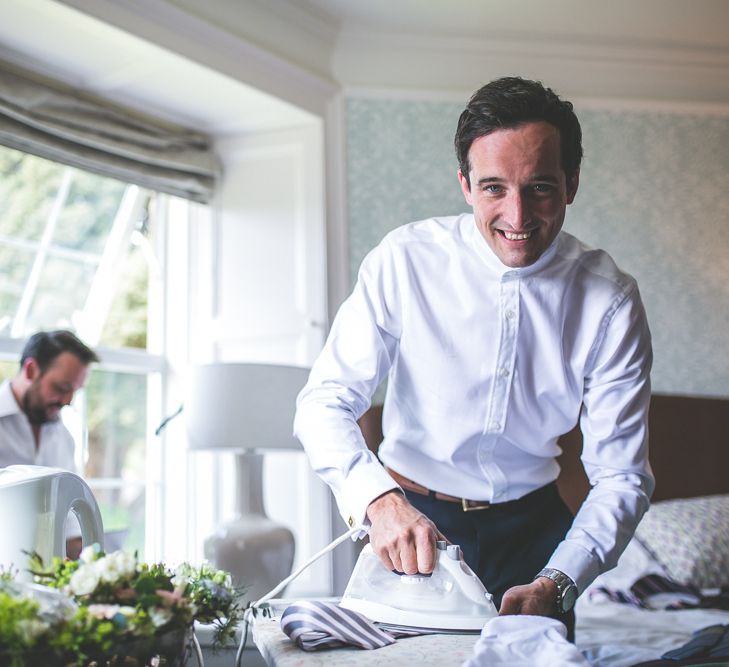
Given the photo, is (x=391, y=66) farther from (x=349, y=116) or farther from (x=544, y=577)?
(x=544, y=577)

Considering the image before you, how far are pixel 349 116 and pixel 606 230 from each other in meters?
1.18

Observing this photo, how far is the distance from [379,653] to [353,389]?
1.92 ft

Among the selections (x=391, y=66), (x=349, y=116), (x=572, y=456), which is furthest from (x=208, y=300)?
(x=572, y=456)

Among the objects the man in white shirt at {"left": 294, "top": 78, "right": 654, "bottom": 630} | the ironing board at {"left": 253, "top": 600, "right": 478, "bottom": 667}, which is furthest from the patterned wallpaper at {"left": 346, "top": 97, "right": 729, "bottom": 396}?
the ironing board at {"left": 253, "top": 600, "right": 478, "bottom": 667}

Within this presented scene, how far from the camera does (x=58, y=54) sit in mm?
3131

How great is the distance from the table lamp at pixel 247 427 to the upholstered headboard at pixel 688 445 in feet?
5.01

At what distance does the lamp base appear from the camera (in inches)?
102

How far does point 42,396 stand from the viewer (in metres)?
3.07

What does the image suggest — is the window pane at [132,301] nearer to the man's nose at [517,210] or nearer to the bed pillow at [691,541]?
the bed pillow at [691,541]

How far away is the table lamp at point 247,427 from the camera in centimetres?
262

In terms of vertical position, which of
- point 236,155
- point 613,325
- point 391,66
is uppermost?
point 391,66

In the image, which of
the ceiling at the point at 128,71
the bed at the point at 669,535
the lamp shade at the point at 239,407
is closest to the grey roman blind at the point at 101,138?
the ceiling at the point at 128,71

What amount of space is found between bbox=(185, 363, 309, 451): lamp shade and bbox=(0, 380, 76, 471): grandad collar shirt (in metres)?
0.66

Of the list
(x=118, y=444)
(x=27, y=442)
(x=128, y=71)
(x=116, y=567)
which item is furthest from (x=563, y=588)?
(x=118, y=444)
